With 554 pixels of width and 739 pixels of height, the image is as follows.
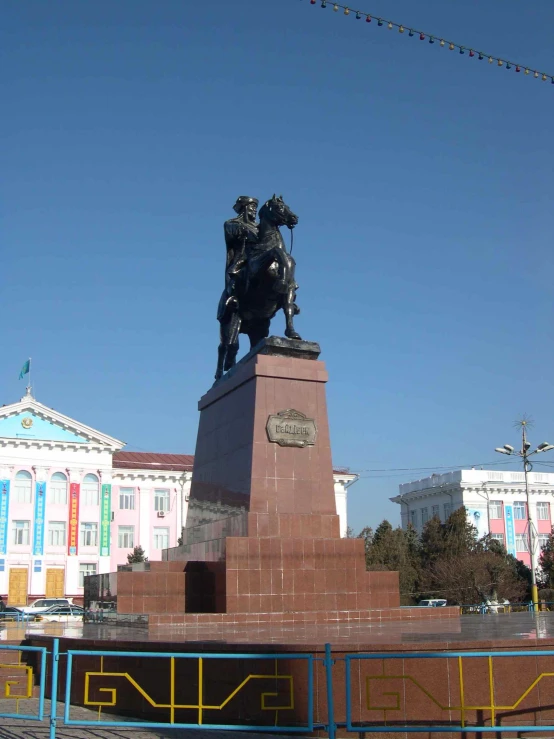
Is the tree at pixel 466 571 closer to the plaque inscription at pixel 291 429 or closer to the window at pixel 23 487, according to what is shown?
the plaque inscription at pixel 291 429

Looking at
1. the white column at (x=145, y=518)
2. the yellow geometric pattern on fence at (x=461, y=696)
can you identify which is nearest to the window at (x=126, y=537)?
the white column at (x=145, y=518)

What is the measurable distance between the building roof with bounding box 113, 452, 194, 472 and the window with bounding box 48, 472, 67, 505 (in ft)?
10.9

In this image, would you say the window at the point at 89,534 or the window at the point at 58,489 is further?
the window at the point at 58,489

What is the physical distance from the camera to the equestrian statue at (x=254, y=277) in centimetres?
1188

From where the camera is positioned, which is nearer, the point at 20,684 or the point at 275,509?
the point at 20,684

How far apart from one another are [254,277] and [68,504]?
30.7m

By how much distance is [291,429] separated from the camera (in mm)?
10836

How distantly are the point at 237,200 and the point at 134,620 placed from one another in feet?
22.7

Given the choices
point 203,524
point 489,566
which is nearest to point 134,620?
point 203,524

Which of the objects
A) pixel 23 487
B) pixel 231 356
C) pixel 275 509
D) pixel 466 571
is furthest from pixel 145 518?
pixel 275 509

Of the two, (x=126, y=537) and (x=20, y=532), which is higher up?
(x=20, y=532)

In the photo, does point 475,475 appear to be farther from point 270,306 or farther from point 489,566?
point 270,306

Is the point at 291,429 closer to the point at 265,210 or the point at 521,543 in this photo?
the point at 265,210

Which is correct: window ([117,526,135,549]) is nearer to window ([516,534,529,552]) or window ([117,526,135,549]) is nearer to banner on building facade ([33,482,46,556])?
banner on building facade ([33,482,46,556])
